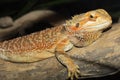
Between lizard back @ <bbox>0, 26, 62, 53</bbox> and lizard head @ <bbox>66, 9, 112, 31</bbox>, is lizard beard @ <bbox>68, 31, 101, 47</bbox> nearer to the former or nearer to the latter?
lizard head @ <bbox>66, 9, 112, 31</bbox>

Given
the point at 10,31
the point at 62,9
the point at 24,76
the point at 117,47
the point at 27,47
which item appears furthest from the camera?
the point at 62,9

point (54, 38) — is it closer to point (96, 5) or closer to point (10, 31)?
point (10, 31)

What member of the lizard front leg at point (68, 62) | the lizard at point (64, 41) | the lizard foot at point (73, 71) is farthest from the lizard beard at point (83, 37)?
the lizard foot at point (73, 71)

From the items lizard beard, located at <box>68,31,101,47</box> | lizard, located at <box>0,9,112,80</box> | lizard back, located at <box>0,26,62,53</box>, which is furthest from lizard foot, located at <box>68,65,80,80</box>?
lizard back, located at <box>0,26,62,53</box>

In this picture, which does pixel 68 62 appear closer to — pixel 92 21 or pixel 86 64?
pixel 86 64

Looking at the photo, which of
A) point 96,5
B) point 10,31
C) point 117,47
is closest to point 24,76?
point 117,47

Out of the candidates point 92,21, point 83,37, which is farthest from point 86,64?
point 92,21

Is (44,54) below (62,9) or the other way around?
below
